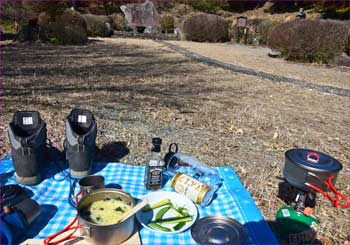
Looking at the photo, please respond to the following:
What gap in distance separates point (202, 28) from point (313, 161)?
16850 millimetres

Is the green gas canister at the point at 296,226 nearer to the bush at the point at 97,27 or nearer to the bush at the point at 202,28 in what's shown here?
the bush at the point at 97,27

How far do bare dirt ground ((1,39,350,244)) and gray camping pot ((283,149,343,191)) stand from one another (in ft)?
1.36

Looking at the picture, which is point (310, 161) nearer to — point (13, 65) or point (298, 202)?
point (298, 202)

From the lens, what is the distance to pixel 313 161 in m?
1.57

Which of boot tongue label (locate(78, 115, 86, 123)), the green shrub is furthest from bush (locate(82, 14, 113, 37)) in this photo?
the green shrub

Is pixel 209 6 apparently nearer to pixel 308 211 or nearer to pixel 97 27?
pixel 97 27

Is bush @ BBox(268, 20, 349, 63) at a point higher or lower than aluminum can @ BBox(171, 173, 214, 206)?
higher

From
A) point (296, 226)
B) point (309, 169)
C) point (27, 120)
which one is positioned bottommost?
point (296, 226)

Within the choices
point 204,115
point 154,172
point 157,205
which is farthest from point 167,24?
point 157,205

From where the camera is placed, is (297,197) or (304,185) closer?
(304,185)

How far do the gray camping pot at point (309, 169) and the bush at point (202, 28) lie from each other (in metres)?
16.6

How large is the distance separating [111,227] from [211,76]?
5243 mm

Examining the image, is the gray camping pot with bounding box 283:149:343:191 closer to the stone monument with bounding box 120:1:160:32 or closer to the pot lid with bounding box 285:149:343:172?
the pot lid with bounding box 285:149:343:172

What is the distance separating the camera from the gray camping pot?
1.51 meters
